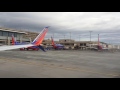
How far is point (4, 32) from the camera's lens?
90375mm

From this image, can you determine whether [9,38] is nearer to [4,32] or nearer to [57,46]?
[4,32]

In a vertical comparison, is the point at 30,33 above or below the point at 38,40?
above

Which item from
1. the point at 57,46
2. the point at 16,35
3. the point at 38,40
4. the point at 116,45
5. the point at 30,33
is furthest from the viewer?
the point at 30,33

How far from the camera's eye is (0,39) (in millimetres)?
83688

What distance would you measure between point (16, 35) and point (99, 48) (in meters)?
61.1

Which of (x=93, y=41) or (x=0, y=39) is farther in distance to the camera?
(x=93, y=41)
